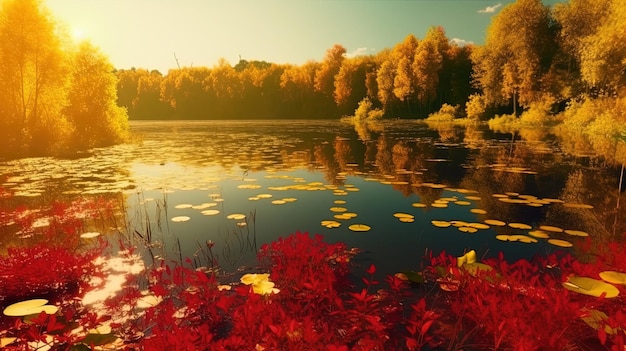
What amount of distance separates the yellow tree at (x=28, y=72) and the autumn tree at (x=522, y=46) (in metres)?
42.2

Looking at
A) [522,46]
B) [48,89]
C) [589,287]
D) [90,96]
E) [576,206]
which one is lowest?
[576,206]

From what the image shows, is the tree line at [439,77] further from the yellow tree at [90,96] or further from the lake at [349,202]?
the yellow tree at [90,96]

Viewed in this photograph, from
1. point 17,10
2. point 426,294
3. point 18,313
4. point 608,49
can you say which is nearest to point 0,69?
point 17,10

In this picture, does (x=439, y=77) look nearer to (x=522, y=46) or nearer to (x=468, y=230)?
(x=522, y=46)

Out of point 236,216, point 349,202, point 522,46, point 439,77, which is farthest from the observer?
point 439,77

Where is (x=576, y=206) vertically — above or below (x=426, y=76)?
below

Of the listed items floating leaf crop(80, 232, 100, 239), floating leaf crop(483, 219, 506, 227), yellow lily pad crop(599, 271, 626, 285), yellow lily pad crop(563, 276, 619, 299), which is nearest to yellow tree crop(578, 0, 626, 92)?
floating leaf crop(483, 219, 506, 227)

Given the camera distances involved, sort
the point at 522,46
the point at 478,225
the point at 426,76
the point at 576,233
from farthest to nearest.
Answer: the point at 426,76 < the point at 522,46 < the point at 478,225 < the point at 576,233

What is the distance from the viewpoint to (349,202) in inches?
364

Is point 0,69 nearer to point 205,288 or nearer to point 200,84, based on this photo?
point 205,288

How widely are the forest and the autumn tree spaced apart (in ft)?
0.35

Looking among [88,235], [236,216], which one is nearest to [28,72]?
[88,235]

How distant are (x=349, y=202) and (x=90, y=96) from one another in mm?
23693

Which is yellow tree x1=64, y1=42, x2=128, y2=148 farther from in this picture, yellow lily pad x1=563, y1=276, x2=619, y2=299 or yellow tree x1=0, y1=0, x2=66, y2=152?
yellow lily pad x1=563, y1=276, x2=619, y2=299
